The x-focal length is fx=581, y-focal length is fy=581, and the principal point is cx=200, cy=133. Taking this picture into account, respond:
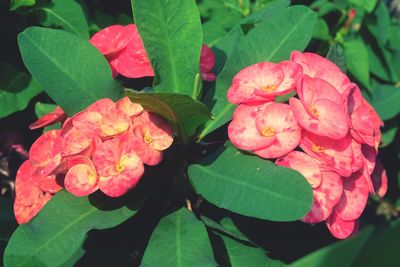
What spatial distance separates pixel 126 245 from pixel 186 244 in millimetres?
217

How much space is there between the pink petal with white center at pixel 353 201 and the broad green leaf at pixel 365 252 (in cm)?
66

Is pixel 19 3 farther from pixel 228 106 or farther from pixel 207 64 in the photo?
pixel 228 106

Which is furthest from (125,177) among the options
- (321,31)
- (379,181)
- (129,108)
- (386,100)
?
(386,100)

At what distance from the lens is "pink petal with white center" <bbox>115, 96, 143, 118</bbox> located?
1.15 m

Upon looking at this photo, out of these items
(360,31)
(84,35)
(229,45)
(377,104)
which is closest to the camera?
(229,45)

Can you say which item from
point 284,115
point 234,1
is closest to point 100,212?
point 284,115

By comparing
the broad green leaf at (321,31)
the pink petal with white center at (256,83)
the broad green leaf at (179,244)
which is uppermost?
the pink petal with white center at (256,83)

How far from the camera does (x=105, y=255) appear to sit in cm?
132

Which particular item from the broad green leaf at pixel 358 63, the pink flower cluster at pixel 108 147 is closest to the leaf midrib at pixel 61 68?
the pink flower cluster at pixel 108 147

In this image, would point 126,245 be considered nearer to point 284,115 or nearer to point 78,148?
point 78,148

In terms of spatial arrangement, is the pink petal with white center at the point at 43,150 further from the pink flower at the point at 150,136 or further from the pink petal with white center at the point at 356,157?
the pink petal with white center at the point at 356,157

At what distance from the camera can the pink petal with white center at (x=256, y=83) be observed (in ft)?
3.81

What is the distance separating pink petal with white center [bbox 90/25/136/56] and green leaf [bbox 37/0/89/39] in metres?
0.18

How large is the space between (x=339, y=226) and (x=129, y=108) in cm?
49
